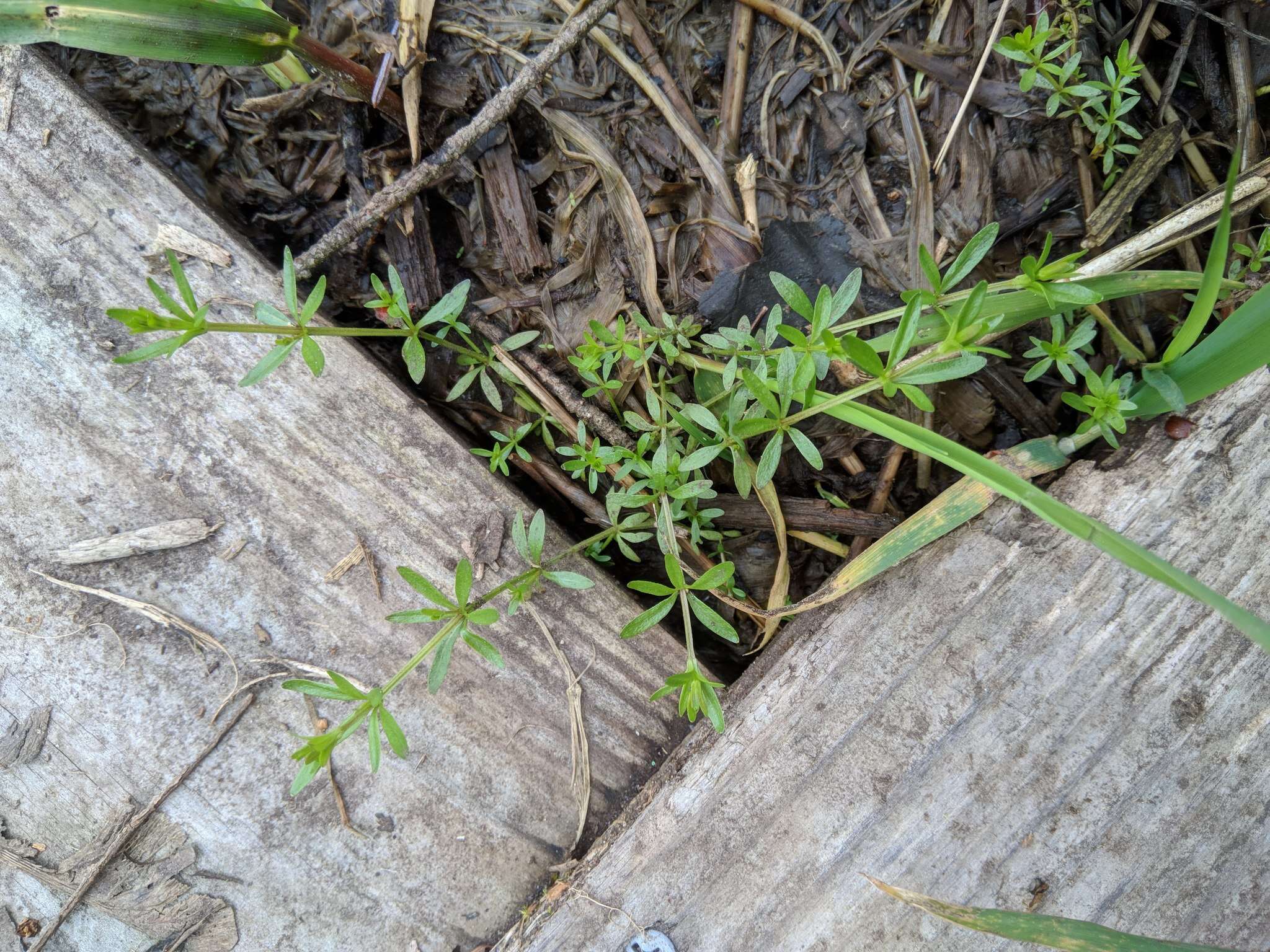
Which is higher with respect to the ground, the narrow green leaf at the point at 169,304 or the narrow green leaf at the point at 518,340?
the narrow green leaf at the point at 169,304

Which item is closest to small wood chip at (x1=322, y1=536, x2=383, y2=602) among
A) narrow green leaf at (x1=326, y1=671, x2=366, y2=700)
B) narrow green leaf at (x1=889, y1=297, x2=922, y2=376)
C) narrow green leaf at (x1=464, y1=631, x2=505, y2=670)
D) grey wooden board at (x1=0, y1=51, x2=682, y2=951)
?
grey wooden board at (x1=0, y1=51, x2=682, y2=951)

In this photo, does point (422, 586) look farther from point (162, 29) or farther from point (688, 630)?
point (162, 29)

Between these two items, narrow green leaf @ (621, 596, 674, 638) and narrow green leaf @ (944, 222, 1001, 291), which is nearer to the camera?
narrow green leaf @ (944, 222, 1001, 291)

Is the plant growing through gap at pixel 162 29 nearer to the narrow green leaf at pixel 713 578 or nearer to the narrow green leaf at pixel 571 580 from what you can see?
the narrow green leaf at pixel 571 580

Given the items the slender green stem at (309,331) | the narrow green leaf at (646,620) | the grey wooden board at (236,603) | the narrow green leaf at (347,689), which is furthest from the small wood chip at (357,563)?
the narrow green leaf at (646,620)

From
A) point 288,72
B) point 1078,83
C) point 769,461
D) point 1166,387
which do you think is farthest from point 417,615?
point 1078,83

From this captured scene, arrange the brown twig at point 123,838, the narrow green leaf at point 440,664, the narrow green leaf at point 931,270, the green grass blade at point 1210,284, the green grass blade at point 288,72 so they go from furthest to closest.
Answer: the green grass blade at point 288,72 → the brown twig at point 123,838 → the narrow green leaf at point 440,664 → the narrow green leaf at point 931,270 → the green grass blade at point 1210,284

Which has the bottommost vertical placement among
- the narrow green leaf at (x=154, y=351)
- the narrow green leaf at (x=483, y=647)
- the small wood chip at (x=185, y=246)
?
the narrow green leaf at (x=483, y=647)

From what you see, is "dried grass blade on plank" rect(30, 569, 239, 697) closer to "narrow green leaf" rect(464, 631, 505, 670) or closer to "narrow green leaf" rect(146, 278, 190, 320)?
"narrow green leaf" rect(464, 631, 505, 670)
